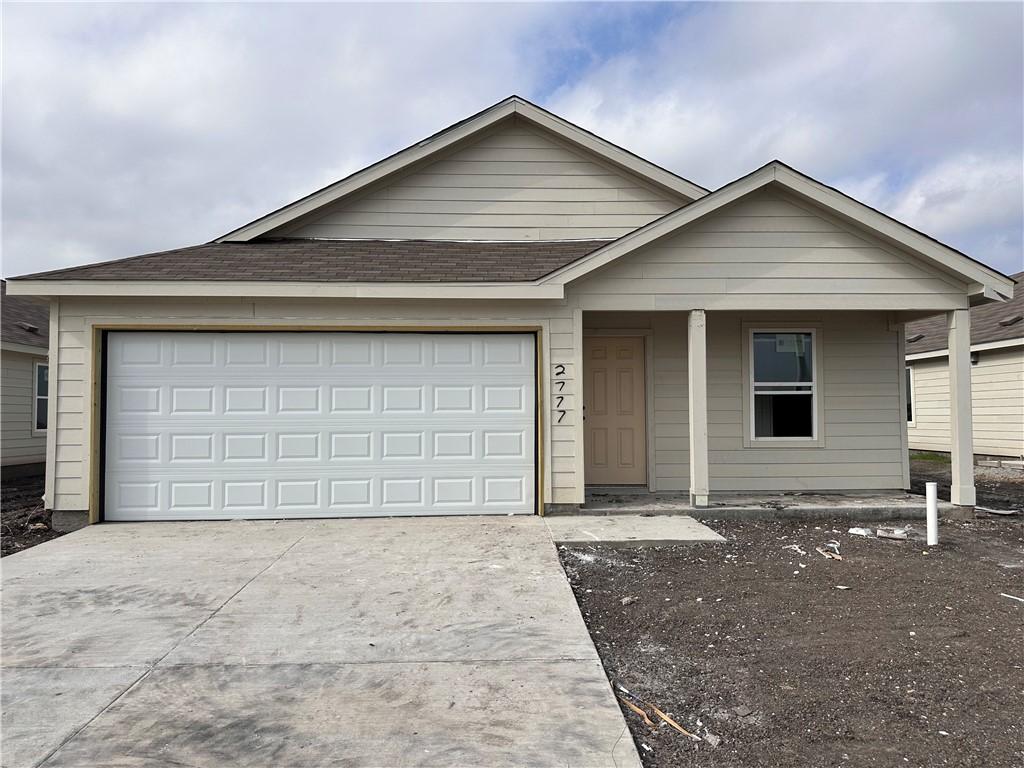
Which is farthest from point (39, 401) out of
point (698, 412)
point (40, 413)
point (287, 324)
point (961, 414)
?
point (961, 414)

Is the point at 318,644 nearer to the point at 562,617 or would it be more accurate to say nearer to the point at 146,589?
the point at 562,617

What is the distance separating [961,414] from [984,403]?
8.82m

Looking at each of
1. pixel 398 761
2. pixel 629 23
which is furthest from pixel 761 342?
pixel 398 761

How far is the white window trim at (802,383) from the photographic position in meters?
8.88

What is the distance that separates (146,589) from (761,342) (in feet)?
26.3

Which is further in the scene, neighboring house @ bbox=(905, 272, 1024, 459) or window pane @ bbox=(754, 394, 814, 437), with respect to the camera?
neighboring house @ bbox=(905, 272, 1024, 459)

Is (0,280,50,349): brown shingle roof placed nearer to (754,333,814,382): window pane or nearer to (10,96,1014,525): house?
(10,96,1014,525): house

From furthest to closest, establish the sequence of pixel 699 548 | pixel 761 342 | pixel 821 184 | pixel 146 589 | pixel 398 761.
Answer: pixel 761 342
pixel 821 184
pixel 699 548
pixel 146 589
pixel 398 761

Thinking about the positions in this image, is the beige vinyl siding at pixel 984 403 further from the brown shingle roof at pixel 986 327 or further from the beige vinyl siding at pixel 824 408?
the beige vinyl siding at pixel 824 408

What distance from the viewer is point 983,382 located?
47.6ft

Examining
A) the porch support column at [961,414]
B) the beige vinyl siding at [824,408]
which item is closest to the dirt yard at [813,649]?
the porch support column at [961,414]

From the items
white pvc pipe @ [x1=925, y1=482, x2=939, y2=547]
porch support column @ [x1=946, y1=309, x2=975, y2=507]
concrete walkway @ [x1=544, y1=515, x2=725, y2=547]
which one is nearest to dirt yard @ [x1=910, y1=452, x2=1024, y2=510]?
porch support column @ [x1=946, y1=309, x2=975, y2=507]

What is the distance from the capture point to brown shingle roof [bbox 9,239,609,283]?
7.47m

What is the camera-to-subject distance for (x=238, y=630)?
163 inches
